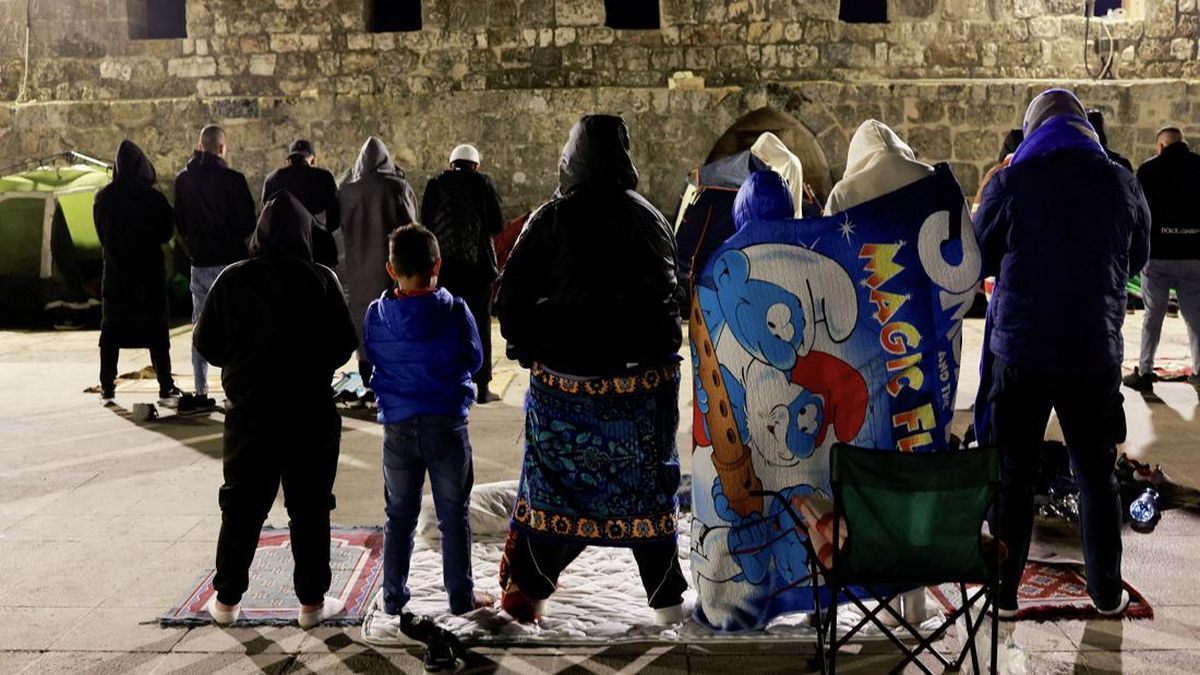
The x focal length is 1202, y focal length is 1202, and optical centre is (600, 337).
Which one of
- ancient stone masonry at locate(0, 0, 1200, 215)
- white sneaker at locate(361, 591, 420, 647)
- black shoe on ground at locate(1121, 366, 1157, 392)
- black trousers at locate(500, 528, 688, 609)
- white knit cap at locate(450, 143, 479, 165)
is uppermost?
ancient stone masonry at locate(0, 0, 1200, 215)

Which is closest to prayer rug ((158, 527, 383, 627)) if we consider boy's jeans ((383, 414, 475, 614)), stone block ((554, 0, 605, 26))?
boy's jeans ((383, 414, 475, 614))

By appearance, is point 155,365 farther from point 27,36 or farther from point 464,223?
point 27,36

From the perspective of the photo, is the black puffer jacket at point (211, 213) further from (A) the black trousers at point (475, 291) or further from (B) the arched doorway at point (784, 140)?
(B) the arched doorway at point (784, 140)

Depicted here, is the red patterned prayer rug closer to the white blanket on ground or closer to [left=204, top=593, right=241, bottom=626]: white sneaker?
the white blanket on ground

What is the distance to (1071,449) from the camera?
13.0ft

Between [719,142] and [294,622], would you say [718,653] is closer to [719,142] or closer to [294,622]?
[294,622]

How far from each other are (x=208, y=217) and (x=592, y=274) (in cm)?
413

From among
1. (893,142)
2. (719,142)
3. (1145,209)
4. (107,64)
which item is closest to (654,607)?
(893,142)

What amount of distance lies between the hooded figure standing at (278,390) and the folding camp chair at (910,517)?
177 centimetres

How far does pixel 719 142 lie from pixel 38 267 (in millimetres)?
6252

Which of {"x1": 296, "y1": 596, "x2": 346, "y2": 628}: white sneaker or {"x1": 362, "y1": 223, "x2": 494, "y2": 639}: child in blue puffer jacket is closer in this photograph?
{"x1": 362, "y1": 223, "x2": 494, "y2": 639}: child in blue puffer jacket

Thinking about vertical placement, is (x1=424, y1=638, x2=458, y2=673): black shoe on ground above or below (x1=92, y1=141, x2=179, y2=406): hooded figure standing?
below

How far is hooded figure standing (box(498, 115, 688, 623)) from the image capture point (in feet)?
12.6

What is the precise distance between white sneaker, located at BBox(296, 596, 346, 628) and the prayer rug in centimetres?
3
